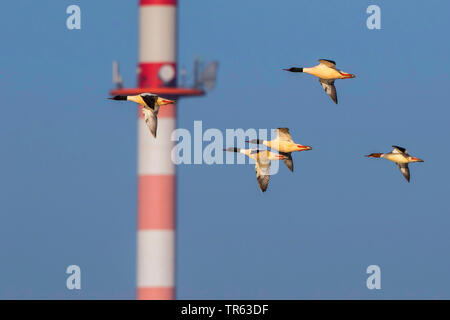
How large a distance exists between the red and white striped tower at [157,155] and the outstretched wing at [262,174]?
2803cm

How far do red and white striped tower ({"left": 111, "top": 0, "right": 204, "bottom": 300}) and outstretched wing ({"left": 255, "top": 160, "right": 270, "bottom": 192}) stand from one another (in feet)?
92.0

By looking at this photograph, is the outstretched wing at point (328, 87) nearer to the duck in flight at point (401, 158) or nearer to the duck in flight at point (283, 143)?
the duck in flight at point (283, 143)

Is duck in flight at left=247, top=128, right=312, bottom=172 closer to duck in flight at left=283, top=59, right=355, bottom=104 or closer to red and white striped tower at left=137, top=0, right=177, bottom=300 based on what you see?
duck in flight at left=283, top=59, right=355, bottom=104

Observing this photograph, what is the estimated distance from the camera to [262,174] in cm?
5578

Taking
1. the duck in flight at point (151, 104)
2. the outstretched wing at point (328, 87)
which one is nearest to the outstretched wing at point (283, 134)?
the outstretched wing at point (328, 87)

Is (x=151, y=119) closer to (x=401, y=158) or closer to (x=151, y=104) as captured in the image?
(x=151, y=104)

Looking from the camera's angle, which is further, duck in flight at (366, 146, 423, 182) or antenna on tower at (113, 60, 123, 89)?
antenna on tower at (113, 60, 123, 89)

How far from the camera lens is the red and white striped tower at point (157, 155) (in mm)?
84875

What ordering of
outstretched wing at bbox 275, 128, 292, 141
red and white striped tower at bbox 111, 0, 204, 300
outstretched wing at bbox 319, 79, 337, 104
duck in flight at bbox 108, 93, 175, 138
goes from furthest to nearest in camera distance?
red and white striped tower at bbox 111, 0, 204, 300 → outstretched wing at bbox 319, 79, 337, 104 → outstretched wing at bbox 275, 128, 292, 141 → duck in flight at bbox 108, 93, 175, 138

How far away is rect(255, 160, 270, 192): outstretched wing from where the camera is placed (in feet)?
181

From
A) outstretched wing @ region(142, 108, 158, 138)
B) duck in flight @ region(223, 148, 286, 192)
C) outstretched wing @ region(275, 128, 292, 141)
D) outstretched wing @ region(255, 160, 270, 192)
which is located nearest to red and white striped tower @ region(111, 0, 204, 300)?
duck in flight @ region(223, 148, 286, 192)

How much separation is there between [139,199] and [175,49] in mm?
7519
